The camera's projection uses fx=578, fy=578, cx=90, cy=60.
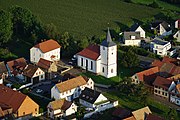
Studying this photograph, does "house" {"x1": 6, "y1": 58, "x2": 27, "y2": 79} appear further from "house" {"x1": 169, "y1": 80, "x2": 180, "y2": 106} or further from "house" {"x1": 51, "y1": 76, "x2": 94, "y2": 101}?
"house" {"x1": 169, "y1": 80, "x2": 180, "y2": 106}

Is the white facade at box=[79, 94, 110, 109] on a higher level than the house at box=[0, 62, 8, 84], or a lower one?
lower

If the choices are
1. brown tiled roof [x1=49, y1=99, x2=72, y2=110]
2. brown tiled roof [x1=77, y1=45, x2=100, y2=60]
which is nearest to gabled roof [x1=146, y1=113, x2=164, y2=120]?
brown tiled roof [x1=49, y1=99, x2=72, y2=110]

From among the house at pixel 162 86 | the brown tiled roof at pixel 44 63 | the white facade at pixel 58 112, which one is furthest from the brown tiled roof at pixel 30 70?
the house at pixel 162 86

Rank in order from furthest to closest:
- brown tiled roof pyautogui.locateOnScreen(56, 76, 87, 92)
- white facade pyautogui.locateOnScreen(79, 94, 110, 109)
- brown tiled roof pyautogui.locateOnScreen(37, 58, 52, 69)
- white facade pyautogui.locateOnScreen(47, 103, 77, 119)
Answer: brown tiled roof pyautogui.locateOnScreen(37, 58, 52, 69) < brown tiled roof pyautogui.locateOnScreen(56, 76, 87, 92) < white facade pyautogui.locateOnScreen(79, 94, 110, 109) < white facade pyautogui.locateOnScreen(47, 103, 77, 119)

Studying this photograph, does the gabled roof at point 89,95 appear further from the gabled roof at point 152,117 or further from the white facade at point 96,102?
the gabled roof at point 152,117

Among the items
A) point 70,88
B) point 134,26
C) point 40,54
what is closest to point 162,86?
point 70,88

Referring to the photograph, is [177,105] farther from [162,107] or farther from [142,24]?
[142,24]
